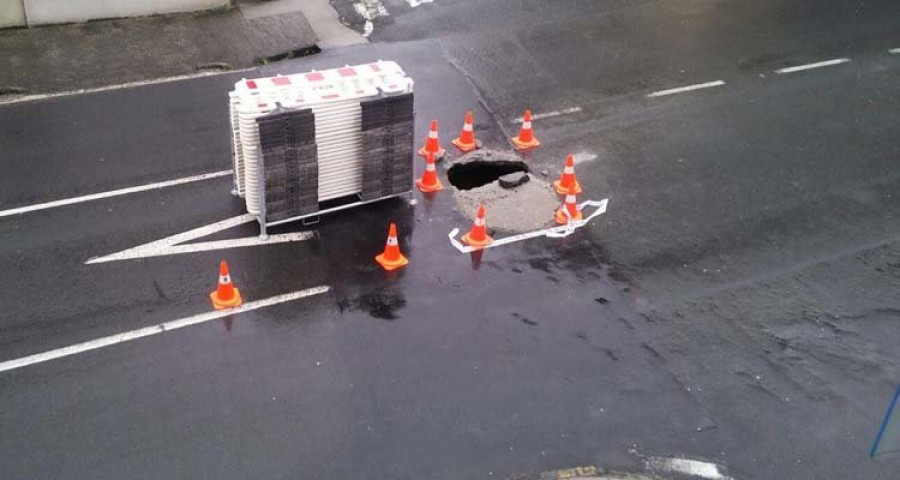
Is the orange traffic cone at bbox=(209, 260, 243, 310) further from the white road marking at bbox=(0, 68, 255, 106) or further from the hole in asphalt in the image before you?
the white road marking at bbox=(0, 68, 255, 106)

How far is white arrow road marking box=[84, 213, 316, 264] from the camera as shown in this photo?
33.4 feet

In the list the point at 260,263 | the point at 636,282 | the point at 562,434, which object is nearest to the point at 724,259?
the point at 636,282

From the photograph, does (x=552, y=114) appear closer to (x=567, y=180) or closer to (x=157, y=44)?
(x=567, y=180)

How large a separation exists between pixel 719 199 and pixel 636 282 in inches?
94.9

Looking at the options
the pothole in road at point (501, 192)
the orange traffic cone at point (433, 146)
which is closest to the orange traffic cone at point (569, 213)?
the pothole in road at point (501, 192)

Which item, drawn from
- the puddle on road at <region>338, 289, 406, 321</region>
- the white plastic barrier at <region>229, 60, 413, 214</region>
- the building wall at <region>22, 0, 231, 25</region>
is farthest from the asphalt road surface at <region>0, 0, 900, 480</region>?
the building wall at <region>22, 0, 231, 25</region>

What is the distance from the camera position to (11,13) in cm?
1457

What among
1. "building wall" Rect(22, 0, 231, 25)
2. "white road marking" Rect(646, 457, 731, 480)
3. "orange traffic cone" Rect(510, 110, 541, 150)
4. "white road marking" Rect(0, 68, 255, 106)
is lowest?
"white road marking" Rect(646, 457, 731, 480)

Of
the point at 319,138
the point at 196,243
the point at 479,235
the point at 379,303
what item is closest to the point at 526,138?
the point at 479,235

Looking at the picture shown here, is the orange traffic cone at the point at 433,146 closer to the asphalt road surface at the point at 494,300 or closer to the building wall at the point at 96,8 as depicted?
the asphalt road surface at the point at 494,300

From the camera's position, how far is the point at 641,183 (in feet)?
39.8

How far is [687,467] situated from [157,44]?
1118 cm

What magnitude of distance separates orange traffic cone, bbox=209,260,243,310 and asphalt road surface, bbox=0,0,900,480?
163mm

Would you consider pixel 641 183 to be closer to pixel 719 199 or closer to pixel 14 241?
pixel 719 199
